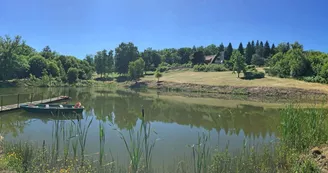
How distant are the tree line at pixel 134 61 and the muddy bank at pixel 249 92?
928cm

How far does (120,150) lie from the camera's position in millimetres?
10781

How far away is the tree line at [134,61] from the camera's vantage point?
Result: 178ft

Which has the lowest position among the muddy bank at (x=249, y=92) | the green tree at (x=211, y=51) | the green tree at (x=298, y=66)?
the muddy bank at (x=249, y=92)

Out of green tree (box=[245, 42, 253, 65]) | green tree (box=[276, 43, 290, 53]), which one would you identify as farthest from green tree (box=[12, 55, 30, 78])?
green tree (box=[276, 43, 290, 53])

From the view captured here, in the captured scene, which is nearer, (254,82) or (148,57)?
(254,82)

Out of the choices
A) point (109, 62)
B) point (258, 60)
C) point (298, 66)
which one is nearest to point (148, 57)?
point (109, 62)

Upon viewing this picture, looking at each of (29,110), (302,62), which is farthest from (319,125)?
(302,62)

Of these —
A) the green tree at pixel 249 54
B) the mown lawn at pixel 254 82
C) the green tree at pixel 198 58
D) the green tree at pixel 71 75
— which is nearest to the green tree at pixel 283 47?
the green tree at pixel 249 54

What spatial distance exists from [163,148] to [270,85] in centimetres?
4239

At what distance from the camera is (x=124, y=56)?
90.2 m

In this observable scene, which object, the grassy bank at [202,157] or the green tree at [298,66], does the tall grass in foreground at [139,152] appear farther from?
the green tree at [298,66]

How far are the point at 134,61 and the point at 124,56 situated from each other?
25.2 ft

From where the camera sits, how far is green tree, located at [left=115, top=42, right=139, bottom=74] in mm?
90125

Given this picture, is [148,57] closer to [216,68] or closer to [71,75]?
[216,68]
